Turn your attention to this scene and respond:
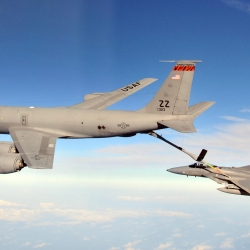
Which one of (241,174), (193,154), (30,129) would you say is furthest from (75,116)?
(241,174)

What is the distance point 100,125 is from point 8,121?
7.52 metres

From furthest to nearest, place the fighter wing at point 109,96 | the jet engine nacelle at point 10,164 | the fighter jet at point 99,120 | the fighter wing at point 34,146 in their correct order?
the fighter wing at point 109,96
the fighter jet at point 99,120
the jet engine nacelle at point 10,164
the fighter wing at point 34,146

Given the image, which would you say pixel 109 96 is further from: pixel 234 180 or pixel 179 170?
pixel 234 180

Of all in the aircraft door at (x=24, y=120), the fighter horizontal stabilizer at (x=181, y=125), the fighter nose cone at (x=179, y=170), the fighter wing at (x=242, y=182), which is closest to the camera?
the fighter horizontal stabilizer at (x=181, y=125)

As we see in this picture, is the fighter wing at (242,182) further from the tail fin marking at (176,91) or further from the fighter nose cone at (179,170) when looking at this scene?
the tail fin marking at (176,91)

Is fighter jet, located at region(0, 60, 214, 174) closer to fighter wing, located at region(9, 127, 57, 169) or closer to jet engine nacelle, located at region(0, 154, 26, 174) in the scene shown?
fighter wing, located at region(9, 127, 57, 169)

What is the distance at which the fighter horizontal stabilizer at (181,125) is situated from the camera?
69.5ft

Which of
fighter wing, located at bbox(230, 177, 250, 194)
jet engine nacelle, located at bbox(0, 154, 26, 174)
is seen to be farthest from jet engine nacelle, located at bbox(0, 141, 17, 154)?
fighter wing, located at bbox(230, 177, 250, 194)

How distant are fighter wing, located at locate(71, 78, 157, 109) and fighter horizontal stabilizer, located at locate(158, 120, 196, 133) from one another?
6.73 meters

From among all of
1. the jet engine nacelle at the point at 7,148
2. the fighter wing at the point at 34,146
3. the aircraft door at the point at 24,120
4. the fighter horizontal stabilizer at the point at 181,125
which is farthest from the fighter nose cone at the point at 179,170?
the jet engine nacelle at the point at 7,148

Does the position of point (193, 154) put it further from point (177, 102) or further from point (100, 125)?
point (100, 125)

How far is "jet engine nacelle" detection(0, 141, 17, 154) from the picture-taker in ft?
69.6

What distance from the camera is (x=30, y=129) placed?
23969mm

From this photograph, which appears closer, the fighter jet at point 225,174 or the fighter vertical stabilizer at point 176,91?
the fighter vertical stabilizer at point 176,91
